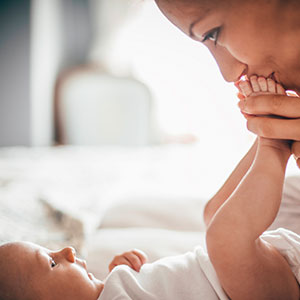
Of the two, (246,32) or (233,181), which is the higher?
(246,32)

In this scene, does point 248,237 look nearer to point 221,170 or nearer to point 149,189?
point 149,189

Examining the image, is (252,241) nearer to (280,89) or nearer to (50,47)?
(280,89)

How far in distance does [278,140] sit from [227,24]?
8.6 inches

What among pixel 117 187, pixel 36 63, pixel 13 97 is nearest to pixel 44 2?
pixel 36 63

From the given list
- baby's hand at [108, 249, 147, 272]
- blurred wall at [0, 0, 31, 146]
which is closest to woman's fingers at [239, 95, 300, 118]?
baby's hand at [108, 249, 147, 272]

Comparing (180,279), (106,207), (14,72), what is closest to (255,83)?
(180,279)

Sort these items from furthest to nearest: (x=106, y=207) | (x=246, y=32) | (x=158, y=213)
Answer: (x=106, y=207)
(x=158, y=213)
(x=246, y=32)

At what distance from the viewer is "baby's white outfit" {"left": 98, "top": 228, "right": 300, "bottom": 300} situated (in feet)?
2.35

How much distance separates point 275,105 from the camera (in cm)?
66

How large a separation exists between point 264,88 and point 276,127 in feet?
0.22

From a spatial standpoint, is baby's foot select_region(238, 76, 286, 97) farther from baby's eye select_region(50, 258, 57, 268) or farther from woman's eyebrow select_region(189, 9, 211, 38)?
baby's eye select_region(50, 258, 57, 268)

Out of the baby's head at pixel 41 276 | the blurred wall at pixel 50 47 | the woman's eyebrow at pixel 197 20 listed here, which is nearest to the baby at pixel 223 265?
the baby's head at pixel 41 276

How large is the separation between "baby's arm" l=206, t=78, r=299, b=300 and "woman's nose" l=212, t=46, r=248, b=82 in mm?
147

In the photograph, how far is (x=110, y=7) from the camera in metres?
4.46
